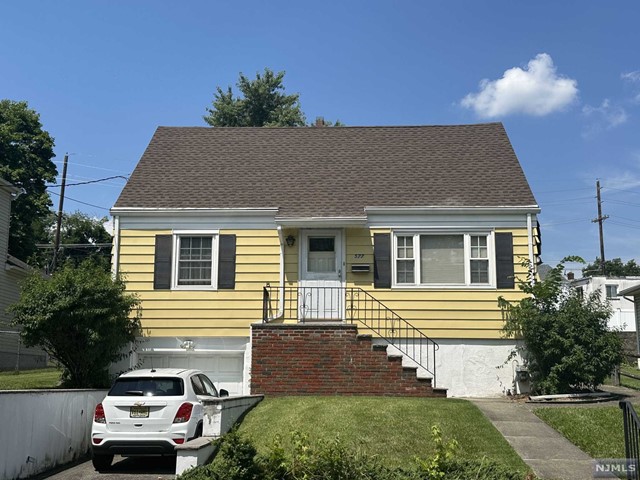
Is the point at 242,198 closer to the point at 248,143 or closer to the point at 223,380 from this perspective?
the point at 248,143

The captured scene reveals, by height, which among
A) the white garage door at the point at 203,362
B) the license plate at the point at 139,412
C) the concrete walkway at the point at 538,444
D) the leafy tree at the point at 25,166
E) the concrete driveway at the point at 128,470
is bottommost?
the concrete driveway at the point at 128,470

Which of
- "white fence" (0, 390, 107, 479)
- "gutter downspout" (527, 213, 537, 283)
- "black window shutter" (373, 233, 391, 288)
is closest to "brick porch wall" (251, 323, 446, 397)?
"black window shutter" (373, 233, 391, 288)

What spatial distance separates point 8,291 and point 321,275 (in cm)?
1617

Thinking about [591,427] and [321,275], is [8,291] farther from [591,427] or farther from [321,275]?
[591,427]

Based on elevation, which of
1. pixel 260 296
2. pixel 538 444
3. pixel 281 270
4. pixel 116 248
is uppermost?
pixel 116 248

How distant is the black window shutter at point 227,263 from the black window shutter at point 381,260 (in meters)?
3.41

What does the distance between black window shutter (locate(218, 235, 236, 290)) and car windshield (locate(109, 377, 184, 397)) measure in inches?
220

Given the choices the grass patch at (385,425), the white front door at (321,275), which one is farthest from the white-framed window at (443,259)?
the grass patch at (385,425)

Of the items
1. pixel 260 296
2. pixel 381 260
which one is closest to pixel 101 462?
pixel 260 296

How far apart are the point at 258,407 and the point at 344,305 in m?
3.92

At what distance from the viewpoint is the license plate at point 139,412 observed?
9523mm

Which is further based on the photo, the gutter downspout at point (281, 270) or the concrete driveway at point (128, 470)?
the gutter downspout at point (281, 270)

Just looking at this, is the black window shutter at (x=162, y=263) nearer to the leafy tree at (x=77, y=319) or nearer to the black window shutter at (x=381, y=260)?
the leafy tree at (x=77, y=319)

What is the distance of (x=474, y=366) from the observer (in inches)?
583
